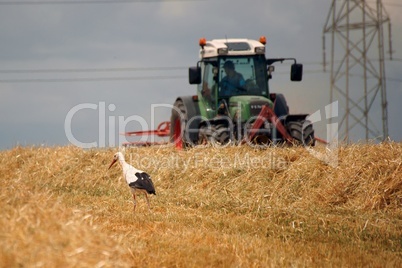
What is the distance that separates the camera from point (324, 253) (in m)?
9.55

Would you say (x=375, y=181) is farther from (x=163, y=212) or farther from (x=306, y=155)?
(x=163, y=212)

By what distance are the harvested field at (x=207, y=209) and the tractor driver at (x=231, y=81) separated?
246cm

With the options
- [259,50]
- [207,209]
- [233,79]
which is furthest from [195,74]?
[207,209]

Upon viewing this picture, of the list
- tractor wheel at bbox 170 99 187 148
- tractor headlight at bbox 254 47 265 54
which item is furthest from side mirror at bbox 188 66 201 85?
tractor headlight at bbox 254 47 265 54

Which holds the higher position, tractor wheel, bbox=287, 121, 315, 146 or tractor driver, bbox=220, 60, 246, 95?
tractor driver, bbox=220, 60, 246, 95

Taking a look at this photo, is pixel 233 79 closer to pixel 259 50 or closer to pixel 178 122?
pixel 259 50

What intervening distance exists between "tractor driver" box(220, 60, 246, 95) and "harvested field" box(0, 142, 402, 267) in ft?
8.06

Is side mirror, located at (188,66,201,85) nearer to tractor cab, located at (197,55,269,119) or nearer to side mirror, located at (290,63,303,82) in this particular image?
tractor cab, located at (197,55,269,119)

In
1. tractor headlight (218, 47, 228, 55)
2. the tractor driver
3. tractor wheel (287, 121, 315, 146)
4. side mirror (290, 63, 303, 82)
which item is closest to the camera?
tractor wheel (287, 121, 315, 146)

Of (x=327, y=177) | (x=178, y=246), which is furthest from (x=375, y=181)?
(x=178, y=246)

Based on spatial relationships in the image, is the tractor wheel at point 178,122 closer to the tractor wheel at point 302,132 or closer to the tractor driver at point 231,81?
the tractor driver at point 231,81

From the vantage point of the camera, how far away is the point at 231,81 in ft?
66.7

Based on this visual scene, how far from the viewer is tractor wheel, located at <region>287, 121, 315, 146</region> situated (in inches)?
754

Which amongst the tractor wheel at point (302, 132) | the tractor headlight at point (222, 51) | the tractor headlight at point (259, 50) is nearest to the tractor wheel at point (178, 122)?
the tractor headlight at point (222, 51)
